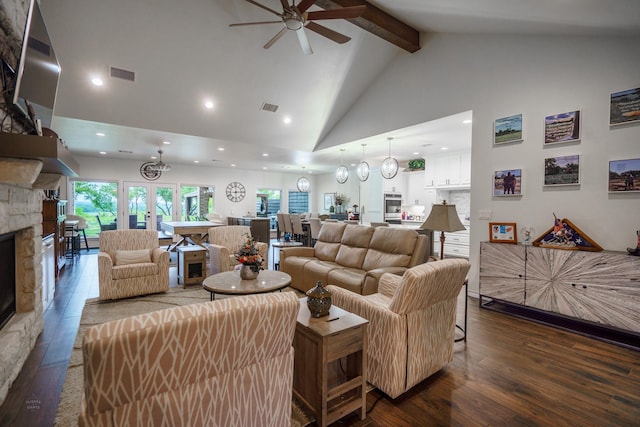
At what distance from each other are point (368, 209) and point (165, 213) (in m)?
6.61

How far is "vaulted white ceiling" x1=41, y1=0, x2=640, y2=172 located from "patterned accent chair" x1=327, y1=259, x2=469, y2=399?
3.03 meters

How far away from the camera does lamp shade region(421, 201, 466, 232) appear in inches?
121

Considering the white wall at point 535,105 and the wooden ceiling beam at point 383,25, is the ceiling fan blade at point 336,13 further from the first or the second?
the white wall at point 535,105

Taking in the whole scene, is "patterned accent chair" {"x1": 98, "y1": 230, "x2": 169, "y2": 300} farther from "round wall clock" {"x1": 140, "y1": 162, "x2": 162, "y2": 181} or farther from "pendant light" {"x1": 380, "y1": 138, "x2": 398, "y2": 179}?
"round wall clock" {"x1": 140, "y1": 162, "x2": 162, "y2": 181}

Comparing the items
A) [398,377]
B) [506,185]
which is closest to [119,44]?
[398,377]

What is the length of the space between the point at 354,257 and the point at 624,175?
3016 millimetres

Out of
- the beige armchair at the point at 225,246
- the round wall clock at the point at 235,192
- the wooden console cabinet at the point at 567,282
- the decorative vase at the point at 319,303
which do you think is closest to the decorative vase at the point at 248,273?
the decorative vase at the point at 319,303

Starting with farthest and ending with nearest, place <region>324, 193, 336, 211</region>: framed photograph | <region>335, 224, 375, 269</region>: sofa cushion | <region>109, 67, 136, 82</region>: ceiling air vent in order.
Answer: <region>324, 193, 336, 211</region>: framed photograph
<region>109, 67, 136, 82</region>: ceiling air vent
<region>335, 224, 375, 269</region>: sofa cushion

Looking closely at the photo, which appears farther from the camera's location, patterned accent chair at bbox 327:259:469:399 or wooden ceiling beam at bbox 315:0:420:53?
wooden ceiling beam at bbox 315:0:420:53

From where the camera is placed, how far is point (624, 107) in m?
3.03

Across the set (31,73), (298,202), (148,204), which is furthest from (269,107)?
(298,202)

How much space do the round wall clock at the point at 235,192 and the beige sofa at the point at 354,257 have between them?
695cm

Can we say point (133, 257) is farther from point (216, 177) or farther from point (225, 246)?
point (216, 177)

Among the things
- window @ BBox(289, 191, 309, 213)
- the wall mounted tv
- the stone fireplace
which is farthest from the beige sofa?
window @ BBox(289, 191, 309, 213)
